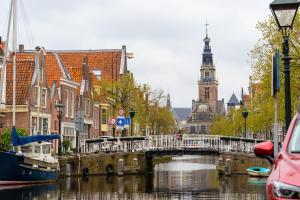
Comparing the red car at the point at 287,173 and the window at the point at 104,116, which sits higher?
the window at the point at 104,116

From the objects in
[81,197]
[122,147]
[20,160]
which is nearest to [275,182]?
[81,197]

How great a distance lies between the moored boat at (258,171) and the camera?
47.2 m

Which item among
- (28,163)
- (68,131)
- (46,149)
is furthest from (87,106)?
(28,163)

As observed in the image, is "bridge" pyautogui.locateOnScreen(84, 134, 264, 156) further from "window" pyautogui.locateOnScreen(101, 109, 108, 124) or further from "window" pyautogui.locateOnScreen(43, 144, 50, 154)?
"window" pyautogui.locateOnScreen(101, 109, 108, 124)

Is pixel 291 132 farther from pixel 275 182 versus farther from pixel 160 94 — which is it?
pixel 160 94

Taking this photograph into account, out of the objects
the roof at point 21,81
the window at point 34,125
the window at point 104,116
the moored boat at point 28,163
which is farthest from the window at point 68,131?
the moored boat at point 28,163

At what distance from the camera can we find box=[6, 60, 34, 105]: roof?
50625 mm

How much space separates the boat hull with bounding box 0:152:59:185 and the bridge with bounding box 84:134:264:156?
537 inches

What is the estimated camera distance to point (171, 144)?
177 feet

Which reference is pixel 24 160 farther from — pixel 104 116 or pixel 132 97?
pixel 104 116

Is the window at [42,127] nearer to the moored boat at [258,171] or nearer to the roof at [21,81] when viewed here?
the roof at [21,81]

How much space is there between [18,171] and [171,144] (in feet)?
66.5

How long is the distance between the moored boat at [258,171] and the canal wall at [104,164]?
9.15m

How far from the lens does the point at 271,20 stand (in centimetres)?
4284
